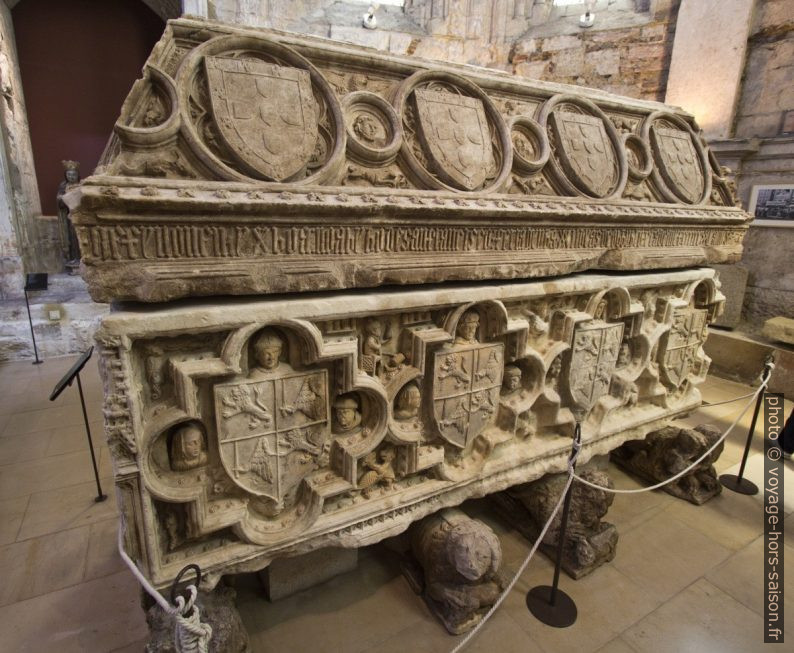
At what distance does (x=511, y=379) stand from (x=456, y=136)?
1.17 metres

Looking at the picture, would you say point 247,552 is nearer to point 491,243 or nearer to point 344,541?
point 344,541

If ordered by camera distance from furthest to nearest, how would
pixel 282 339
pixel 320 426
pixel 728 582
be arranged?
pixel 728 582 → pixel 320 426 → pixel 282 339

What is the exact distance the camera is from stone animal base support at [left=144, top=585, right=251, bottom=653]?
1641mm

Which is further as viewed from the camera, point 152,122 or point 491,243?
point 491,243

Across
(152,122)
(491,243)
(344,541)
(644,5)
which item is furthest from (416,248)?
(644,5)

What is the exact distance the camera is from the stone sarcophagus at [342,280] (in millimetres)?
1484

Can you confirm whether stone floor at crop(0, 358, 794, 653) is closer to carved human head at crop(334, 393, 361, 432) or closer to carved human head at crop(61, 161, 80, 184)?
carved human head at crop(334, 393, 361, 432)

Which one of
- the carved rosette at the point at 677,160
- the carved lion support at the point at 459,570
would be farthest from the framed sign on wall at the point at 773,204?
the carved lion support at the point at 459,570

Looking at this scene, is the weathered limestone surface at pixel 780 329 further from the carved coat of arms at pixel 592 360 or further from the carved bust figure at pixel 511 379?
the carved bust figure at pixel 511 379

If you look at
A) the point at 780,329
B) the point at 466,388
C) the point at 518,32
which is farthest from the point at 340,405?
the point at 518,32

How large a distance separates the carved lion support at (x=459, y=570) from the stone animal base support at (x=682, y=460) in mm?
1714

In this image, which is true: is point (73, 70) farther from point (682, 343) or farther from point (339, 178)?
point (682, 343)

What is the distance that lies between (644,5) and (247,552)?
956 centimetres

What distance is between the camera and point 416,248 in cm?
188
